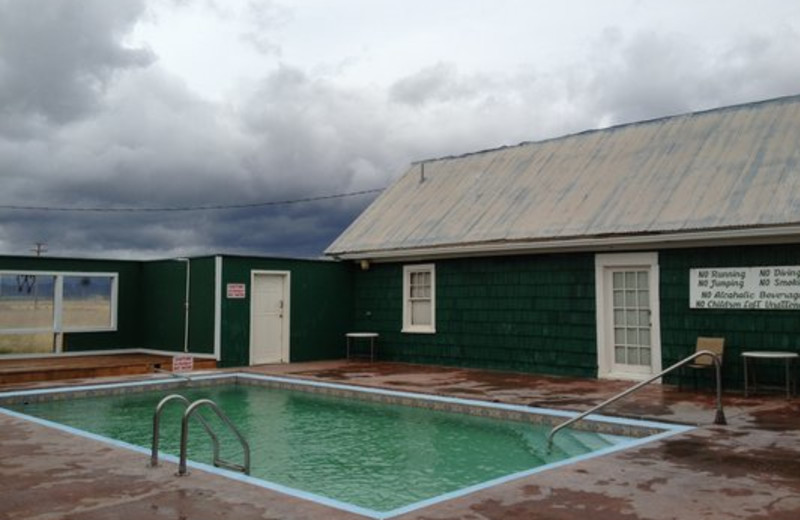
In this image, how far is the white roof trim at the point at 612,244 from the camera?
9.68 meters

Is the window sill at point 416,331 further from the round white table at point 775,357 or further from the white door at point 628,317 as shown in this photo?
the round white table at point 775,357

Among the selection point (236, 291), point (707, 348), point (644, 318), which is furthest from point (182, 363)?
point (707, 348)

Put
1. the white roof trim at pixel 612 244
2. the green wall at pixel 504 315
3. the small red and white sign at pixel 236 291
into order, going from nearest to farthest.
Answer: the white roof trim at pixel 612 244 < the green wall at pixel 504 315 < the small red and white sign at pixel 236 291

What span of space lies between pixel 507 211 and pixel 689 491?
892cm

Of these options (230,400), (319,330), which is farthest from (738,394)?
(319,330)

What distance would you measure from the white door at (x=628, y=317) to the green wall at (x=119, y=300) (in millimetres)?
10500

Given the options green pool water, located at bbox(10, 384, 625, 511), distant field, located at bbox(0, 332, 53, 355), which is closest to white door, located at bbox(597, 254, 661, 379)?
green pool water, located at bbox(10, 384, 625, 511)

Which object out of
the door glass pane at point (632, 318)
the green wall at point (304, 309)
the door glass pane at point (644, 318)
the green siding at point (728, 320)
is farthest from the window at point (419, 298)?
the green siding at point (728, 320)

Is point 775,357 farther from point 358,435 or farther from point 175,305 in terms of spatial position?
point 175,305

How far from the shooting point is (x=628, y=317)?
11469 mm

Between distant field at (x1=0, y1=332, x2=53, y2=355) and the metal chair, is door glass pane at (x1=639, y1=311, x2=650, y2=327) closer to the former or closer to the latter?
the metal chair

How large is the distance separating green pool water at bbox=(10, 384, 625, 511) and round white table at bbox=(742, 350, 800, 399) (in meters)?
2.88

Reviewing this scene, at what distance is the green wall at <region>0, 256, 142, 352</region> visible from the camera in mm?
14977

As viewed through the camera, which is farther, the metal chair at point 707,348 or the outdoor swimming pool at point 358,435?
the metal chair at point 707,348
